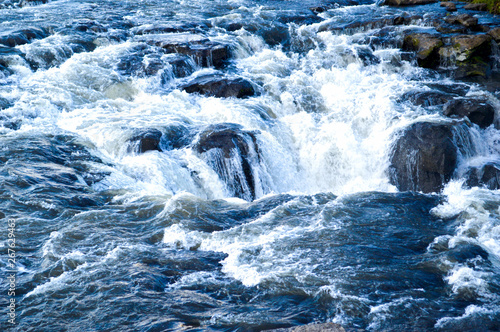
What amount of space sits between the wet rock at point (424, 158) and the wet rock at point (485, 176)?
43 centimetres

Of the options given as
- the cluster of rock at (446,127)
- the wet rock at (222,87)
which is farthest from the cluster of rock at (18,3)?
the cluster of rock at (446,127)

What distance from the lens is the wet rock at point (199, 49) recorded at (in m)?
16.1

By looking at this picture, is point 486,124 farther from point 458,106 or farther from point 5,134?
point 5,134

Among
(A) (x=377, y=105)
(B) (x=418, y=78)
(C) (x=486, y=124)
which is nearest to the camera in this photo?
(C) (x=486, y=124)

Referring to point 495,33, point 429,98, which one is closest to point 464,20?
point 495,33

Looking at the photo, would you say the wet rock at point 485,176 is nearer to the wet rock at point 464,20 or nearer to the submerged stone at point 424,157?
the submerged stone at point 424,157

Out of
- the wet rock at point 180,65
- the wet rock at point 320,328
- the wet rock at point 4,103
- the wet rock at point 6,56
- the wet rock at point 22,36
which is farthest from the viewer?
the wet rock at point 22,36

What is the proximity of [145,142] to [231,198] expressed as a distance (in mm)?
2588

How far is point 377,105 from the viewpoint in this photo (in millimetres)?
13258

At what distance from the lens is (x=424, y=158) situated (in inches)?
435

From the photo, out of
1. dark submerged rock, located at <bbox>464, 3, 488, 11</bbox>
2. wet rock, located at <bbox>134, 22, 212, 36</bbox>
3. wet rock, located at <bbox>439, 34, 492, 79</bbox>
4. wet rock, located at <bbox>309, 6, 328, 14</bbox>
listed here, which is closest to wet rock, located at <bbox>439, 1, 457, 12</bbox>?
dark submerged rock, located at <bbox>464, 3, 488, 11</bbox>

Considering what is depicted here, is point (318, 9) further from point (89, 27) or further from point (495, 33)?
point (89, 27)

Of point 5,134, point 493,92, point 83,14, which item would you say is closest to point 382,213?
→ point 493,92

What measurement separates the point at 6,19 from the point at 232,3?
34.1 feet
